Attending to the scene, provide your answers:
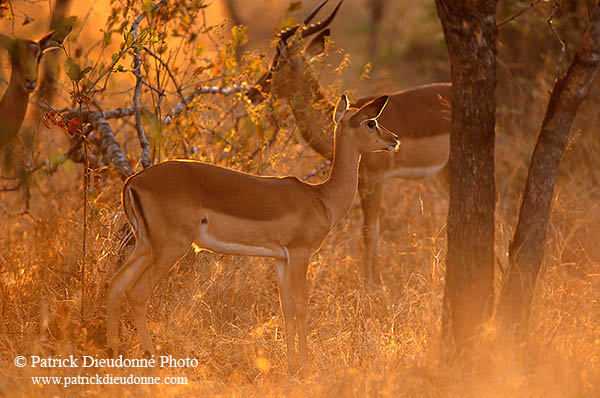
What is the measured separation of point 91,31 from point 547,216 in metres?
4.89

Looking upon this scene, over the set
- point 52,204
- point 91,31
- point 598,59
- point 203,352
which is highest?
point 91,31

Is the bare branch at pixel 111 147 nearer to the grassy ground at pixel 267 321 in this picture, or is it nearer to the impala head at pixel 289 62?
the grassy ground at pixel 267 321

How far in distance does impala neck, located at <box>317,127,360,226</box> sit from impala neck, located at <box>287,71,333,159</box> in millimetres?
1430

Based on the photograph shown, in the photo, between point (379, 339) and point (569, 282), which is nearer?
point (379, 339)

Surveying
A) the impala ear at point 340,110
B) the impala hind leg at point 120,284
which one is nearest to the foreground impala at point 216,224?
the impala hind leg at point 120,284

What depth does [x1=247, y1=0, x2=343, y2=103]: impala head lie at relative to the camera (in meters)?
5.98

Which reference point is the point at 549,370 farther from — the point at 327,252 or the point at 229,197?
the point at 327,252

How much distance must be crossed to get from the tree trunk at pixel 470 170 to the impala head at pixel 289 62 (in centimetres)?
230

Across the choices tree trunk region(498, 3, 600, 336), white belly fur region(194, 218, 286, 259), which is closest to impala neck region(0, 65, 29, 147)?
white belly fur region(194, 218, 286, 259)

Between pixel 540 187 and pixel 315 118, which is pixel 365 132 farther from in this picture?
pixel 315 118

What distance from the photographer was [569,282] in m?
4.81

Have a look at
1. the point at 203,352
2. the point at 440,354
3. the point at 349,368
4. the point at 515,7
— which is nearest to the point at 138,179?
the point at 203,352

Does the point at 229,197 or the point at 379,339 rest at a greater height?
the point at 229,197

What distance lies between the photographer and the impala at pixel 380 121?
19.6ft
